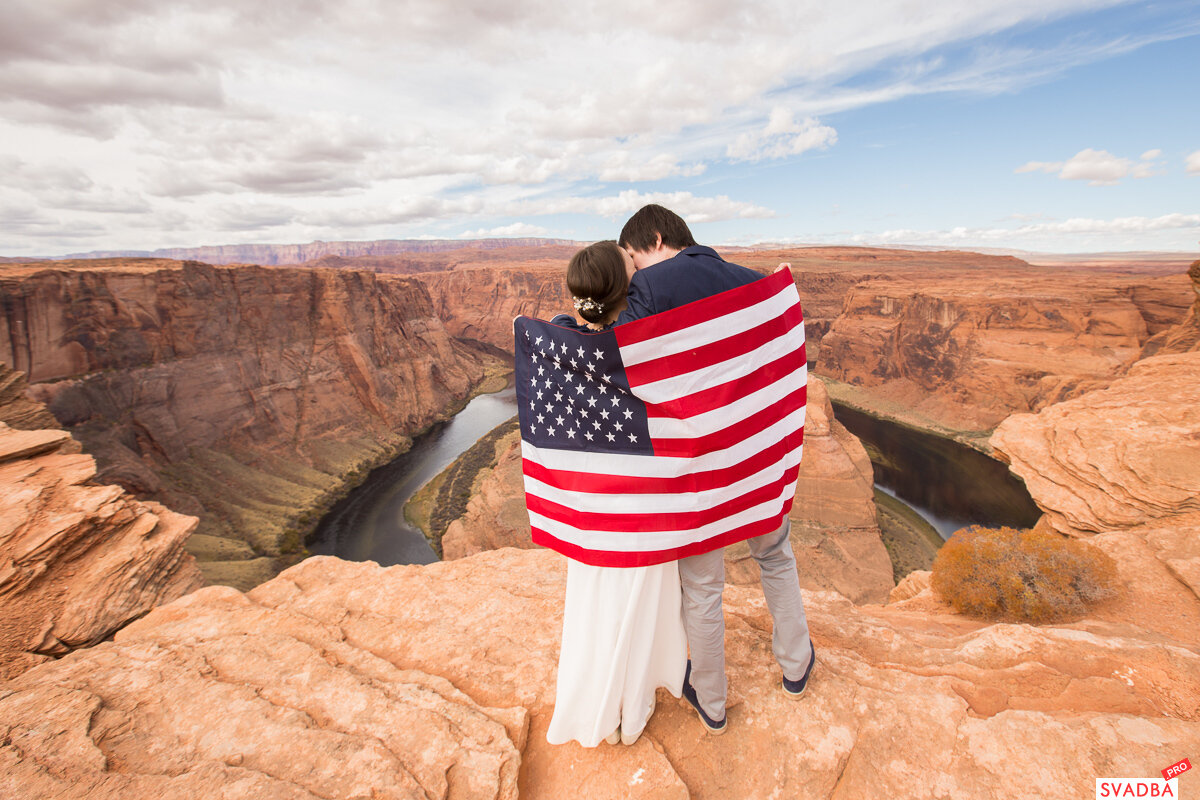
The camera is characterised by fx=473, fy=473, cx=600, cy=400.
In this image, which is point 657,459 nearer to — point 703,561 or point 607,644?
point 703,561

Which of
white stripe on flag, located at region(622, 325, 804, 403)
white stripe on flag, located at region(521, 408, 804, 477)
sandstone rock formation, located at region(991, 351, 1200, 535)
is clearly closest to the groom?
white stripe on flag, located at region(622, 325, 804, 403)

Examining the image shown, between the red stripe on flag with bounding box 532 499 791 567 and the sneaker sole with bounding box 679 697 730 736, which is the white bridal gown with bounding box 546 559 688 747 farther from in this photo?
the sneaker sole with bounding box 679 697 730 736

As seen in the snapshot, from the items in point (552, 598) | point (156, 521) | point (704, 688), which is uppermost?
point (704, 688)

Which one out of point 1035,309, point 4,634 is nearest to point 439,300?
point 1035,309

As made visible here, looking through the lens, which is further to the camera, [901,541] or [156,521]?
[901,541]

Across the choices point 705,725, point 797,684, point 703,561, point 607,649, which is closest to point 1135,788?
point 797,684

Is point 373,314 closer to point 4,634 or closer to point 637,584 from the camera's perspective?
point 4,634

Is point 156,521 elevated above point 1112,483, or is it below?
above
